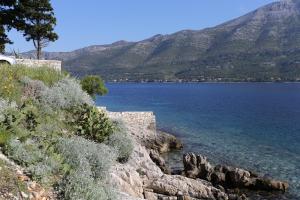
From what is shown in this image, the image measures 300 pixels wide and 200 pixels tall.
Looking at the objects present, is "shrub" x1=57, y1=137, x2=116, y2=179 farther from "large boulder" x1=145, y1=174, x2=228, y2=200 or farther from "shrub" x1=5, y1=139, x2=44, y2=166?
"large boulder" x1=145, y1=174, x2=228, y2=200

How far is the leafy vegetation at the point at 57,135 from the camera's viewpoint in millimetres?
12719

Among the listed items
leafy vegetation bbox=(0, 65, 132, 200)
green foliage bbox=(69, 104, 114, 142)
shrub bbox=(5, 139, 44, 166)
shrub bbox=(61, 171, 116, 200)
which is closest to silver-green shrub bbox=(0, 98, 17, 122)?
leafy vegetation bbox=(0, 65, 132, 200)

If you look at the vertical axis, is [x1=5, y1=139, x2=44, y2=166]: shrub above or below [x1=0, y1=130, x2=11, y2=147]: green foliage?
below

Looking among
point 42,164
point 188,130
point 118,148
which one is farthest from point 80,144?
point 188,130

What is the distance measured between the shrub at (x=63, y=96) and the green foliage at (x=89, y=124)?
0.55 metres

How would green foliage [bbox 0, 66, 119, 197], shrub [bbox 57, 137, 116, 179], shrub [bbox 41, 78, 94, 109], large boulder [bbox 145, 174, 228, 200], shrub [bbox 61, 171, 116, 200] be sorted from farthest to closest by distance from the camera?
large boulder [bbox 145, 174, 228, 200] < shrub [bbox 41, 78, 94, 109] < shrub [bbox 57, 137, 116, 179] < green foliage [bbox 0, 66, 119, 197] < shrub [bbox 61, 171, 116, 200]

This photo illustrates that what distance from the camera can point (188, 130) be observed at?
61969 mm

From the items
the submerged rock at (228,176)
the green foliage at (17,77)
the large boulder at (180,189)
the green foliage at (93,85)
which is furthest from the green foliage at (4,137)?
the green foliage at (93,85)

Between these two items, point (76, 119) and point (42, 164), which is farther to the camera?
point (76, 119)

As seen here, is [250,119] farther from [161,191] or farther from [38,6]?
[161,191]

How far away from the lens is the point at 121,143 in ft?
68.0

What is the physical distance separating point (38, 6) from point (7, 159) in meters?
32.7

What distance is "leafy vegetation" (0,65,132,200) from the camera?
1272cm

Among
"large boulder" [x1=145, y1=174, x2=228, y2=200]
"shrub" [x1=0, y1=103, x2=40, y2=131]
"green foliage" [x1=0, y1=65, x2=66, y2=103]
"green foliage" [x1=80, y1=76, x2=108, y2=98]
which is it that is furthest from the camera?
"green foliage" [x1=80, y1=76, x2=108, y2=98]
